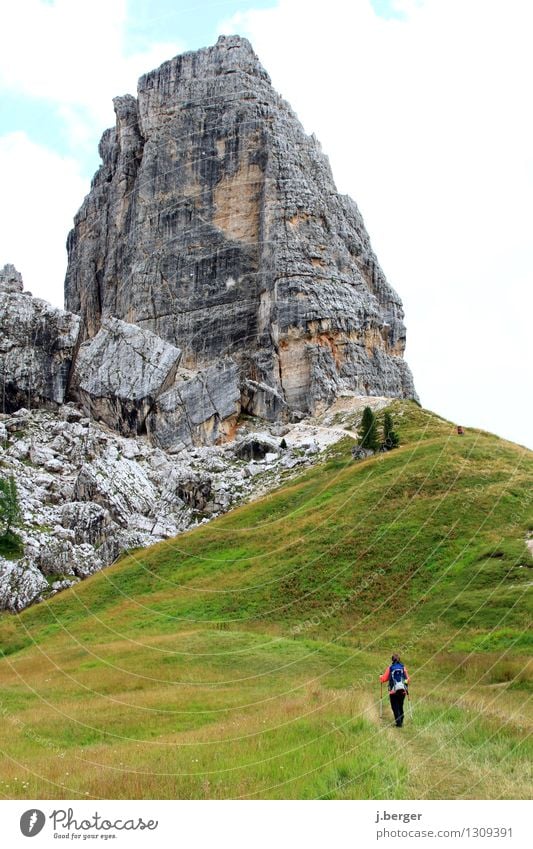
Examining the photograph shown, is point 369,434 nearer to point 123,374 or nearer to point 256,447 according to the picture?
point 256,447

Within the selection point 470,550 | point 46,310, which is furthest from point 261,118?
point 470,550

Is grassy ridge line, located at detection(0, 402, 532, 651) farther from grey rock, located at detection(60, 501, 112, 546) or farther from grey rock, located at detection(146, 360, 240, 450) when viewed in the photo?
grey rock, located at detection(146, 360, 240, 450)

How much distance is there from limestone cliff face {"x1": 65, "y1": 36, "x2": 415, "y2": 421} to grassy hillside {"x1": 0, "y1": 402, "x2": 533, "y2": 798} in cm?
3723

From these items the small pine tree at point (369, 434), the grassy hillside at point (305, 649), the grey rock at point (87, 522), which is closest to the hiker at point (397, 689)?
the grassy hillside at point (305, 649)

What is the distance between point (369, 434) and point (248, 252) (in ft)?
147

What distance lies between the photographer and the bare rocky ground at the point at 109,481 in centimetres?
5262

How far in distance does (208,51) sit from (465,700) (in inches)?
4080

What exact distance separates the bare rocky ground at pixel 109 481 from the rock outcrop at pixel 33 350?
316cm

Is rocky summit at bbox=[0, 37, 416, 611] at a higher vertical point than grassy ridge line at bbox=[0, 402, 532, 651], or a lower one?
higher

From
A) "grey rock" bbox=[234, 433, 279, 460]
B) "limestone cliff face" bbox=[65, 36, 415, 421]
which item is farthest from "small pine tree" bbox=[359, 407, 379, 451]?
"limestone cliff face" bbox=[65, 36, 415, 421]

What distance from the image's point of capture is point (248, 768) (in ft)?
45.4

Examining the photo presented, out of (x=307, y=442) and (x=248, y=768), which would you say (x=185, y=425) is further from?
(x=248, y=768)

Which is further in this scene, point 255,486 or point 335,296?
point 335,296

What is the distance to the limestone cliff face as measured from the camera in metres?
93.9
